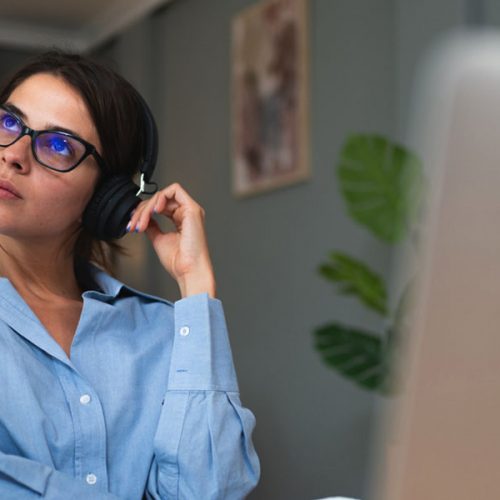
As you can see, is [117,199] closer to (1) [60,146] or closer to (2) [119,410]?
(1) [60,146]

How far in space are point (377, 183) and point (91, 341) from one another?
4.86 ft

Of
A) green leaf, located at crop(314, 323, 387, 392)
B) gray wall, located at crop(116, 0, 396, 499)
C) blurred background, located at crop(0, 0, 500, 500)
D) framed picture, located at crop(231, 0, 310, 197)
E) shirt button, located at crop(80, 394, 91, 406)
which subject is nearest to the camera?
shirt button, located at crop(80, 394, 91, 406)

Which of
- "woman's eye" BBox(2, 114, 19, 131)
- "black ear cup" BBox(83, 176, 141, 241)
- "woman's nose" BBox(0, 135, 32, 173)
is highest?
"woman's eye" BBox(2, 114, 19, 131)

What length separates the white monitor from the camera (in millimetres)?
396

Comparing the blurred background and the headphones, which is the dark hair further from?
the blurred background

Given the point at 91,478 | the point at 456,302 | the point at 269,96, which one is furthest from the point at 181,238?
the point at 269,96

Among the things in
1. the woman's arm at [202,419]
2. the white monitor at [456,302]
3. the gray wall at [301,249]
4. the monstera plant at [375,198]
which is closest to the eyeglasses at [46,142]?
the woman's arm at [202,419]

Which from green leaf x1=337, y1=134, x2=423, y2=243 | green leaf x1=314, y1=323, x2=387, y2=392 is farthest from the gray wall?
green leaf x1=337, y1=134, x2=423, y2=243

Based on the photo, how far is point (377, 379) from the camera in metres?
2.92

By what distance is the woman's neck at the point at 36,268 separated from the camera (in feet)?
4.91

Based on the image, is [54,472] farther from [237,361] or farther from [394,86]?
[237,361]

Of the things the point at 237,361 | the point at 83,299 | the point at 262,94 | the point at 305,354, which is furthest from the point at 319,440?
the point at 83,299

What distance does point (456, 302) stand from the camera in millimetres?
401

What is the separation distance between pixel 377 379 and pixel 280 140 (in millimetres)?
1579
